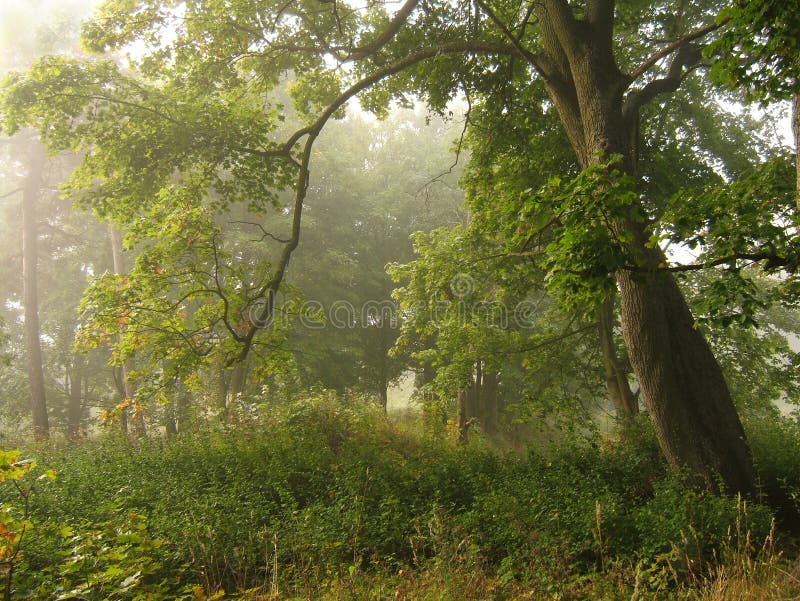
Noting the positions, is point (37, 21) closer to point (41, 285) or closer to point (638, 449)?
point (41, 285)

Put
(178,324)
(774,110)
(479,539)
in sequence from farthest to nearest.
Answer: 1. (774,110)
2. (178,324)
3. (479,539)

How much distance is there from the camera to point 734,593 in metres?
3.40

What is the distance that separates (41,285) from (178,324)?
1985cm

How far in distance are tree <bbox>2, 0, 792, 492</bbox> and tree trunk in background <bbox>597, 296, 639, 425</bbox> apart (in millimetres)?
2805

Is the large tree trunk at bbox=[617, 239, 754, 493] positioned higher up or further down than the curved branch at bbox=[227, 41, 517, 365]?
further down

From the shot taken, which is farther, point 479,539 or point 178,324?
point 178,324

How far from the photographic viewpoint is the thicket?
3.85m

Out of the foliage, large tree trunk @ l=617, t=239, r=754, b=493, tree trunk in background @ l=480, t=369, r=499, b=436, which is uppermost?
the foliage

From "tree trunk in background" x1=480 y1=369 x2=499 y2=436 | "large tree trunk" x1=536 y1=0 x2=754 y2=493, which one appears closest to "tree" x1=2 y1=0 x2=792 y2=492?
"large tree trunk" x1=536 y1=0 x2=754 y2=493

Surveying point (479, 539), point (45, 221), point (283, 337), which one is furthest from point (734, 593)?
A: point (45, 221)

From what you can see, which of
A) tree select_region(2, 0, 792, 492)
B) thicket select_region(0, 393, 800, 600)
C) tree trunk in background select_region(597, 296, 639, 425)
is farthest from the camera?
tree trunk in background select_region(597, 296, 639, 425)

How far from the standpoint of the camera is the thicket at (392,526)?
152 inches

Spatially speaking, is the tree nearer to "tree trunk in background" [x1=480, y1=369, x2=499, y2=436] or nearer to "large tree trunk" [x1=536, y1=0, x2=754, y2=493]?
"large tree trunk" [x1=536, y1=0, x2=754, y2=493]

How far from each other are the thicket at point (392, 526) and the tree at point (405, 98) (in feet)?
4.41
